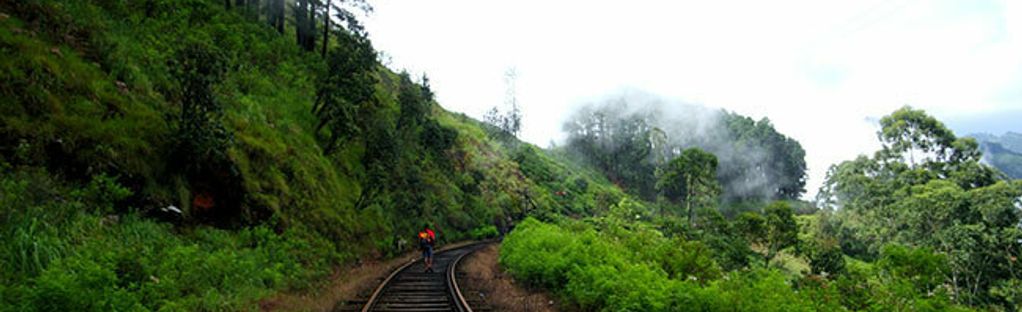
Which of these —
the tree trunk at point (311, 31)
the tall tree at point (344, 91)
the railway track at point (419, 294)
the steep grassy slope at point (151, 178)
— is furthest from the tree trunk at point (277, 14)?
the railway track at point (419, 294)

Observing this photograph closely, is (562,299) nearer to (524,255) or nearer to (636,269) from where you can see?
(636,269)

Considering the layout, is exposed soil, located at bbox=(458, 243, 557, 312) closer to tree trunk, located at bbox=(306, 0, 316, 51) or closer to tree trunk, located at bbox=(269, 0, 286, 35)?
tree trunk, located at bbox=(306, 0, 316, 51)

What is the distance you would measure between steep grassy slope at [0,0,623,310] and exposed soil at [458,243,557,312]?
396 cm

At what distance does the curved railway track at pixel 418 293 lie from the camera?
31.6ft

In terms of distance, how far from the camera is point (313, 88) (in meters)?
24.0

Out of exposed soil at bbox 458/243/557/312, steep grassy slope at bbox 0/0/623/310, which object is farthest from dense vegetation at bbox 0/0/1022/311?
exposed soil at bbox 458/243/557/312

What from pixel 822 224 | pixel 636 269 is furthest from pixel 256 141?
pixel 822 224

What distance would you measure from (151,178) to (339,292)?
15.4 feet

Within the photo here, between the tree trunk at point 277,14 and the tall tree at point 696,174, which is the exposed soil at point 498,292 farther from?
the tall tree at point 696,174

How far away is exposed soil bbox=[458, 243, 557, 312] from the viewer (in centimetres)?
1020

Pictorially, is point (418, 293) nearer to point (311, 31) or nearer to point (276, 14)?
point (311, 31)

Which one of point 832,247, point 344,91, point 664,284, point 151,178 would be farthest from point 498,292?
point 832,247

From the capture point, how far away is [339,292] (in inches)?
443

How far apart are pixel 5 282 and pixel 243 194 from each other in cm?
664
